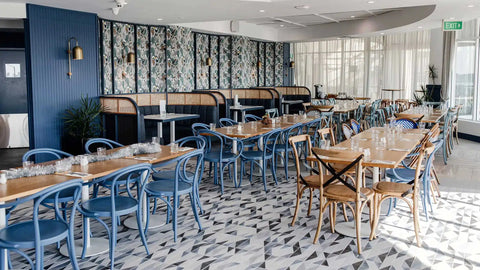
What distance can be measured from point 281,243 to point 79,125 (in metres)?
5.58

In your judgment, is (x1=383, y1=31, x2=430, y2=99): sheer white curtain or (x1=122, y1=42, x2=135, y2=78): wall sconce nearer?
(x1=122, y1=42, x2=135, y2=78): wall sconce

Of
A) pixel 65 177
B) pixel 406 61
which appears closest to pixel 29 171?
pixel 65 177

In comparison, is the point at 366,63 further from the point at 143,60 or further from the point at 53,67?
the point at 53,67

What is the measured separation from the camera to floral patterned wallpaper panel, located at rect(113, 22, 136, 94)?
10445 millimetres

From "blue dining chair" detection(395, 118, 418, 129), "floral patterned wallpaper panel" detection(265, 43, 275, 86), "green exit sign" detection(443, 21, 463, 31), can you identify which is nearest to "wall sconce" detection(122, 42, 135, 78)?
"blue dining chair" detection(395, 118, 418, 129)

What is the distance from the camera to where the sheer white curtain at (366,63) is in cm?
1652

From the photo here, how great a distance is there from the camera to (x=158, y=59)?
11633 mm

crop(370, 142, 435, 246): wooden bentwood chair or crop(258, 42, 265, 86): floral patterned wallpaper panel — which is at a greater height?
crop(258, 42, 265, 86): floral patterned wallpaper panel

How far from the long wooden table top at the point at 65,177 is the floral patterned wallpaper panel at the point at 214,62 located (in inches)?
369

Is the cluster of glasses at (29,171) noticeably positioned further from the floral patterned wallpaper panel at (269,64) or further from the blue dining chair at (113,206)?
the floral patterned wallpaper panel at (269,64)

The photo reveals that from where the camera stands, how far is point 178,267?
374 centimetres

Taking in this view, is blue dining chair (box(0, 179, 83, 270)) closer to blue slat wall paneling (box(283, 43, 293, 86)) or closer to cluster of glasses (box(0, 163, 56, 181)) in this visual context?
cluster of glasses (box(0, 163, 56, 181))

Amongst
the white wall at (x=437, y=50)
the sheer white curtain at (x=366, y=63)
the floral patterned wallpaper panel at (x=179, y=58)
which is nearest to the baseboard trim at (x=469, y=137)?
the white wall at (x=437, y=50)

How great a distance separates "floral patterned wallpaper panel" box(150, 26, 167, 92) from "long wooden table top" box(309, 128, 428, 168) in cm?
675
